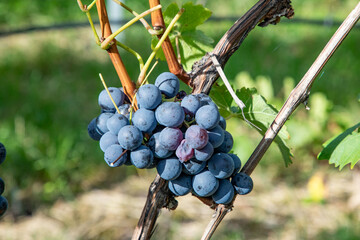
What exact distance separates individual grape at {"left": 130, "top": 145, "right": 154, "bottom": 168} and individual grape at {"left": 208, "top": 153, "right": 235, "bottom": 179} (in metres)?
0.09

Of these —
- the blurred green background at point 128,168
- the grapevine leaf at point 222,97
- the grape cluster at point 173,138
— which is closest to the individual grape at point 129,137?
the grape cluster at point 173,138

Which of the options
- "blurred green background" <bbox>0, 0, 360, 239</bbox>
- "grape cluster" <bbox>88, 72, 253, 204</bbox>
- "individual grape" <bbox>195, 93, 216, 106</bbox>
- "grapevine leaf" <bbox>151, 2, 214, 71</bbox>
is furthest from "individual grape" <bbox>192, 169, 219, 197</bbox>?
"blurred green background" <bbox>0, 0, 360, 239</bbox>

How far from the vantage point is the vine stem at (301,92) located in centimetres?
65

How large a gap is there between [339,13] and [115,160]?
155 inches

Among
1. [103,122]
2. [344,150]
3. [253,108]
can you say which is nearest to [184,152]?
[103,122]

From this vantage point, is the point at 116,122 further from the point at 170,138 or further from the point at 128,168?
the point at 128,168

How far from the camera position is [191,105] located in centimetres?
60

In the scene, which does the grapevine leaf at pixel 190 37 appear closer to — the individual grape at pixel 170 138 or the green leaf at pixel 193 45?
the green leaf at pixel 193 45

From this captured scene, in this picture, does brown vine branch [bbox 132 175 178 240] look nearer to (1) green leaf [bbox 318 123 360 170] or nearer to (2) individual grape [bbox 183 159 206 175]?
(2) individual grape [bbox 183 159 206 175]

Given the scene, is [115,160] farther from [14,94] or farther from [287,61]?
[287,61]

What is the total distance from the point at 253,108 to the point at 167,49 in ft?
0.66

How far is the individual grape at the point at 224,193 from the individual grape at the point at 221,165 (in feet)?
0.09

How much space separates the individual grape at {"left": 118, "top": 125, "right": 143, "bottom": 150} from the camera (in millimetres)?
574

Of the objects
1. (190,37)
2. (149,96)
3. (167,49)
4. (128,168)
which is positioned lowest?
(149,96)
